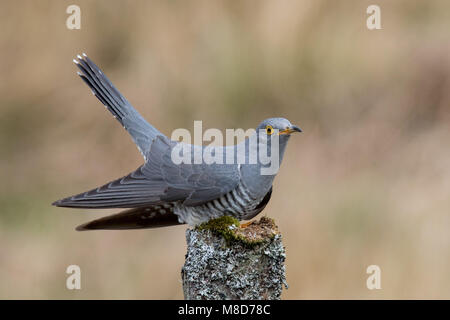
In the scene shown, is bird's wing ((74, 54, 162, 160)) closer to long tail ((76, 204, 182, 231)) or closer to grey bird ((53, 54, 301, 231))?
grey bird ((53, 54, 301, 231))

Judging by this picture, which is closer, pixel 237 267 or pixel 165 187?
pixel 237 267

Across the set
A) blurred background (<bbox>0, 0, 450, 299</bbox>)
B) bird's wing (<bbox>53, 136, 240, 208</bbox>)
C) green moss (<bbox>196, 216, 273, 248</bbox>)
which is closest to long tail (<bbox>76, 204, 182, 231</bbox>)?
bird's wing (<bbox>53, 136, 240, 208</bbox>)

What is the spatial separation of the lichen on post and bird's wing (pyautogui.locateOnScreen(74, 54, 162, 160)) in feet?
4.00

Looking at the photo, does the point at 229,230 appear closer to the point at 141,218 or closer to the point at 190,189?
the point at 190,189

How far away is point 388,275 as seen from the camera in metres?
4.57

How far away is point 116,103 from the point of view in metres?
3.82

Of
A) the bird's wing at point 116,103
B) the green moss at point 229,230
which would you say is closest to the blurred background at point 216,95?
the bird's wing at point 116,103

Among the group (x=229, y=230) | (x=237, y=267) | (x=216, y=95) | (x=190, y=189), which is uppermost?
(x=216, y=95)

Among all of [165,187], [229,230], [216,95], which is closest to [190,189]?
[165,187]

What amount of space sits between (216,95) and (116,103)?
150 cm

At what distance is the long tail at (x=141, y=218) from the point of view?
11.2 ft

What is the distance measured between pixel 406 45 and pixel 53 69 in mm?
3313

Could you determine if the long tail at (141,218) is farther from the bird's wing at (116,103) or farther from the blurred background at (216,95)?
the blurred background at (216,95)

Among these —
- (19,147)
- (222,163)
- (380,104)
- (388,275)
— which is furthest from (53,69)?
(388,275)
